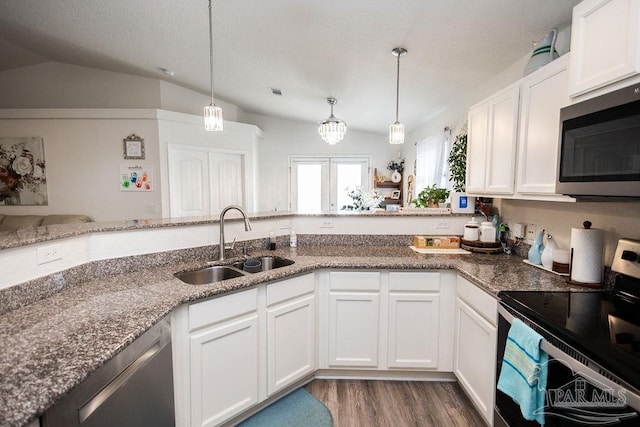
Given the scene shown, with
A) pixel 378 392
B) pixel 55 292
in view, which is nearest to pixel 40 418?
pixel 55 292

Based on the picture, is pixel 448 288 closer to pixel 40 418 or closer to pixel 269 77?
pixel 40 418

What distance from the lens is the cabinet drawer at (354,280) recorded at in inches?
81.7

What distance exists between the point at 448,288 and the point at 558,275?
2.00 feet

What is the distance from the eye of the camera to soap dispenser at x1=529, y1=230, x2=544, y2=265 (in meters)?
1.97

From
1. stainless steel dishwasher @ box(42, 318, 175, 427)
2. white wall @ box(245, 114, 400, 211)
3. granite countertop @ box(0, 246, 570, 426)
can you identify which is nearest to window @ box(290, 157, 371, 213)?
white wall @ box(245, 114, 400, 211)

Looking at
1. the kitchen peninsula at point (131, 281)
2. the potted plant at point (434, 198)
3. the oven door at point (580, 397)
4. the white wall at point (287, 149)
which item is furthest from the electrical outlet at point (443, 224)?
the white wall at point (287, 149)

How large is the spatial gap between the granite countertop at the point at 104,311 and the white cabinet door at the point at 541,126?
55 cm

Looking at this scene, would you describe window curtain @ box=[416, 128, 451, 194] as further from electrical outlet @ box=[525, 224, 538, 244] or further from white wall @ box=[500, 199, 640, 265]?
electrical outlet @ box=[525, 224, 538, 244]

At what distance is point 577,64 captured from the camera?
1338mm

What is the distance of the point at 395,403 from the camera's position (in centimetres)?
198

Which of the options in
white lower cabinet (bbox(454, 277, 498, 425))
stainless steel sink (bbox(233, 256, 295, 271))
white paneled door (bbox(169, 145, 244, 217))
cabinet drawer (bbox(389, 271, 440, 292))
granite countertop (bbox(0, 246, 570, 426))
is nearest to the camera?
granite countertop (bbox(0, 246, 570, 426))

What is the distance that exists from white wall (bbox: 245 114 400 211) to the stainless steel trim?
5002 mm

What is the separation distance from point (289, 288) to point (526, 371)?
4.06ft

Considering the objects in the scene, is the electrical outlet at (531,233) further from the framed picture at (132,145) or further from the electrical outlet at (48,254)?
the framed picture at (132,145)
